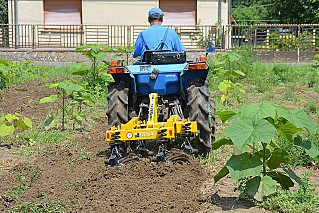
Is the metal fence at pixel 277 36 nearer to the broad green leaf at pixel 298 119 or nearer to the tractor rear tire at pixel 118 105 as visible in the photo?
the tractor rear tire at pixel 118 105

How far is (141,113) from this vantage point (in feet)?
27.4

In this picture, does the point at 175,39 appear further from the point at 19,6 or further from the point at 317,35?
the point at 19,6

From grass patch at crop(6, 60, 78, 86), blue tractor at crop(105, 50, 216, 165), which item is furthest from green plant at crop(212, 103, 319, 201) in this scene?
grass patch at crop(6, 60, 78, 86)

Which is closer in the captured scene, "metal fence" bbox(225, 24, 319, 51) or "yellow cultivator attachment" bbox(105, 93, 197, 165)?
"yellow cultivator attachment" bbox(105, 93, 197, 165)

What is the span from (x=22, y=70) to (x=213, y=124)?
1122 centimetres

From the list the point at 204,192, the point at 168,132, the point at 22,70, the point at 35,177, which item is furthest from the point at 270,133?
the point at 22,70

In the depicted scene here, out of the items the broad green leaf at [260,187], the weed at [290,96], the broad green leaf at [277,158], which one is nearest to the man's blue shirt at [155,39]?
the broad green leaf at [277,158]

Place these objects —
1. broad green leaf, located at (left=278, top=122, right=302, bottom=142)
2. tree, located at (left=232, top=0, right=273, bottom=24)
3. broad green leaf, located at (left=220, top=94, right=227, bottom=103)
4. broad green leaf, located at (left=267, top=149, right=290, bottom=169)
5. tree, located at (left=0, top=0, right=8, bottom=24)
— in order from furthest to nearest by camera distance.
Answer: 1. tree, located at (left=232, top=0, right=273, bottom=24)
2. tree, located at (left=0, top=0, right=8, bottom=24)
3. broad green leaf, located at (left=220, top=94, right=227, bottom=103)
4. broad green leaf, located at (left=267, top=149, right=290, bottom=169)
5. broad green leaf, located at (left=278, top=122, right=302, bottom=142)

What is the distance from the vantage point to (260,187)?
5707 mm

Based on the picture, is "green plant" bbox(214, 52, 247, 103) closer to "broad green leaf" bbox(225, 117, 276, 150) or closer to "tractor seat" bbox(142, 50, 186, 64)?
"tractor seat" bbox(142, 50, 186, 64)

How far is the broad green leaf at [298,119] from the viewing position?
5648mm

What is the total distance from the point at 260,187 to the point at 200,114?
243 centimetres

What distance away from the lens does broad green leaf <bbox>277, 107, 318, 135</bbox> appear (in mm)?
5648

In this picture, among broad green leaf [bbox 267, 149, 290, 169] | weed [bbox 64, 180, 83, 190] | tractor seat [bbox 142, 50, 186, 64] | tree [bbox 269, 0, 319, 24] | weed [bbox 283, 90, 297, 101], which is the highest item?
tree [bbox 269, 0, 319, 24]
